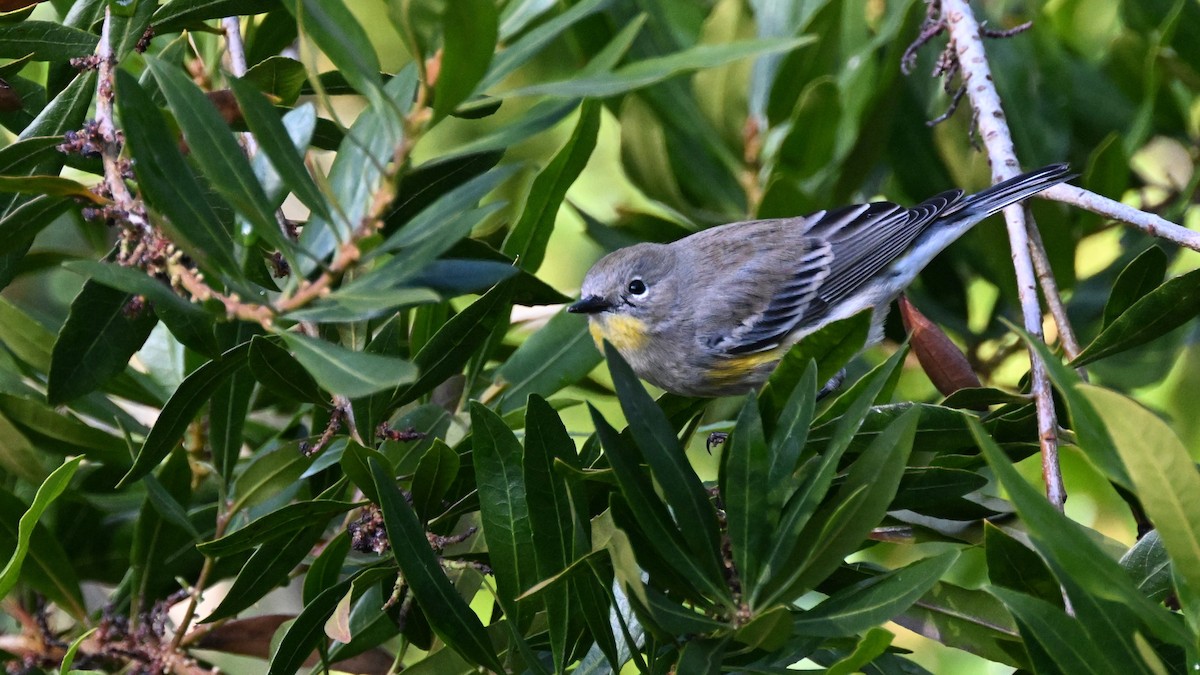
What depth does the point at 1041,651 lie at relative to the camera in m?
1.51

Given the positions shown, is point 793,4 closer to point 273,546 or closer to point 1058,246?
point 1058,246

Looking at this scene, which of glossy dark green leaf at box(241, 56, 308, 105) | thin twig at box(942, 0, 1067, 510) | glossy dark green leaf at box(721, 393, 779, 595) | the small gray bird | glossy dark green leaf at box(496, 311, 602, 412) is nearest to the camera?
glossy dark green leaf at box(721, 393, 779, 595)

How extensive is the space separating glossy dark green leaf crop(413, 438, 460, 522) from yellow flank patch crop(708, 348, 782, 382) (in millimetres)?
2203

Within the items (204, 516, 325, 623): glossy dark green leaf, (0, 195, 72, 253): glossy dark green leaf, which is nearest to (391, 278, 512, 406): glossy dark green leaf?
(204, 516, 325, 623): glossy dark green leaf

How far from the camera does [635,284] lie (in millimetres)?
3986

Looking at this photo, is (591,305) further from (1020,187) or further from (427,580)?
(427,580)

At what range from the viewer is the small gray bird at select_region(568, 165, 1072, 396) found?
12.8 ft

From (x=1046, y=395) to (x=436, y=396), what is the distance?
1319mm

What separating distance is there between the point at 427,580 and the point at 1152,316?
138cm

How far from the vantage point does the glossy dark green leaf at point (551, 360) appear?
2516mm

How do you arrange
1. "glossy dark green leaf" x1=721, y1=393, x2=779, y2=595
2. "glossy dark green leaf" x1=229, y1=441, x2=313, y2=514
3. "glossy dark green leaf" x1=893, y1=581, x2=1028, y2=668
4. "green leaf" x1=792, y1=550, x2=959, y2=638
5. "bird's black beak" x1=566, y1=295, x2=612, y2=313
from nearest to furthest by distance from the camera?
"green leaf" x1=792, y1=550, x2=959, y2=638 → "glossy dark green leaf" x1=721, y1=393, x2=779, y2=595 → "glossy dark green leaf" x1=893, y1=581, x2=1028, y2=668 → "glossy dark green leaf" x1=229, y1=441, x2=313, y2=514 → "bird's black beak" x1=566, y1=295, x2=612, y2=313

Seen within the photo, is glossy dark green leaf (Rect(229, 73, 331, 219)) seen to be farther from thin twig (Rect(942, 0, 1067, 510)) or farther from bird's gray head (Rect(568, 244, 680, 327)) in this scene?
bird's gray head (Rect(568, 244, 680, 327))

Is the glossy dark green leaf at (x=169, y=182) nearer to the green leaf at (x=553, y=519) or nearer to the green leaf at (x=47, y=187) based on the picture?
the green leaf at (x=47, y=187)

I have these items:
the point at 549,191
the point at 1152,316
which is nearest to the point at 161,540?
the point at 549,191
